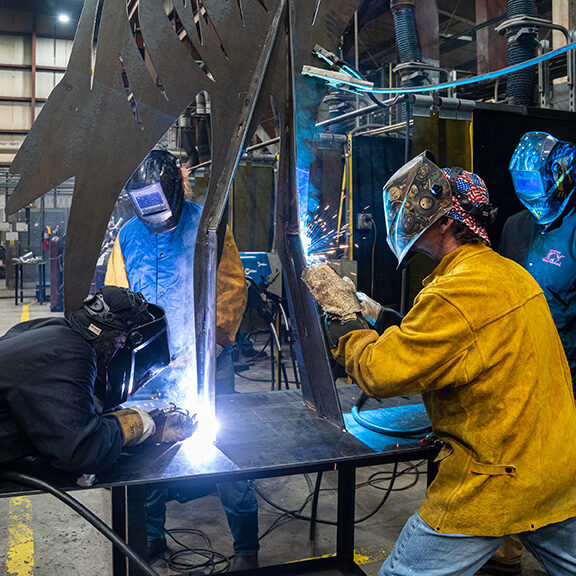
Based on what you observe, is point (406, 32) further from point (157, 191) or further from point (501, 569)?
point (501, 569)

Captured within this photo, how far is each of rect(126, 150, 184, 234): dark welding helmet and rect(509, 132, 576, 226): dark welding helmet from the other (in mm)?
1627

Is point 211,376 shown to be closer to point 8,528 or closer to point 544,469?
point 544,469

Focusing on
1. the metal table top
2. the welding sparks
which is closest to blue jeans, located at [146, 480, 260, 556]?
the metal table top

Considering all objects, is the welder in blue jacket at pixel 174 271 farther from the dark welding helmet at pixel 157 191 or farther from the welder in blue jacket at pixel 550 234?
the welder in blue jacket at pixel 550 234

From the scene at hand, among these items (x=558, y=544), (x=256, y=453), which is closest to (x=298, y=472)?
(x=256, y=453)

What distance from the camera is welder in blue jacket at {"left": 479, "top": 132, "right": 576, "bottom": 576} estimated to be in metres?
2.56

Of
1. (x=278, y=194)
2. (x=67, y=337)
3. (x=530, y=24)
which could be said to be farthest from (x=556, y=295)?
(x=530, y=24)

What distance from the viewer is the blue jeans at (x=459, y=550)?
4.64 feet

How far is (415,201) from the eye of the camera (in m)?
1.57

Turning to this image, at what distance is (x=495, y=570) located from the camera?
253 cm

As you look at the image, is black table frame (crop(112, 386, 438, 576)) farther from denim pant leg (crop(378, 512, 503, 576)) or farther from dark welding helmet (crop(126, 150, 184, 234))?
dark welding helmet (crop(126, 150, 184, 234))

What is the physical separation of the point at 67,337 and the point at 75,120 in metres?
0.69

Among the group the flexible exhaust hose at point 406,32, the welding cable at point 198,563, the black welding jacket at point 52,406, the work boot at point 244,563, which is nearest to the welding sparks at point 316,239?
the black welding jacket at point 52,406

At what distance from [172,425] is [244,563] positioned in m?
0.92
